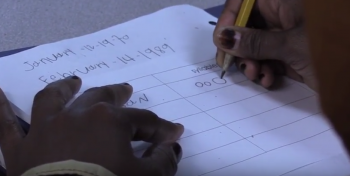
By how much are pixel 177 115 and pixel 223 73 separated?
4.7 inches

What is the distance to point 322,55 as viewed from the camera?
310 mm

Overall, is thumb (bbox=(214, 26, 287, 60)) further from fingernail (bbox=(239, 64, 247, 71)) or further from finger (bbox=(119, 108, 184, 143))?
finger (bbox=(119, 108, 184, 143))

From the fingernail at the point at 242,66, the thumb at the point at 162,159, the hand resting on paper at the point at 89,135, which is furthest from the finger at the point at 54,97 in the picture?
the fingernail at the point at 242,66

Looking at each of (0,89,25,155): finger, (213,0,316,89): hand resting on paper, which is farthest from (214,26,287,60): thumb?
(0,89,25,155): finger

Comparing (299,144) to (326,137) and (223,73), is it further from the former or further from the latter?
(223,73)

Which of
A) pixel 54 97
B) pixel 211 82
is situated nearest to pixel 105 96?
pixel 54 97

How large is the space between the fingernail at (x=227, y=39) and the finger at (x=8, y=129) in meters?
0.29

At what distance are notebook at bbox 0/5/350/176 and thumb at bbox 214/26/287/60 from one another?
0.11 feet

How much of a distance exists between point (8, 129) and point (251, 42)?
0.33 metres

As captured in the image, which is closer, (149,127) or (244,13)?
(149,127)

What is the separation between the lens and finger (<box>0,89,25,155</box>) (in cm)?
57

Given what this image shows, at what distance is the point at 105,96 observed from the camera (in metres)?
0.62

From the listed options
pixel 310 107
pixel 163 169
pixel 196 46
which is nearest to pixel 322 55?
pixel 163 169

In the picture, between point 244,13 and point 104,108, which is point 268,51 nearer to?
point 244,13
